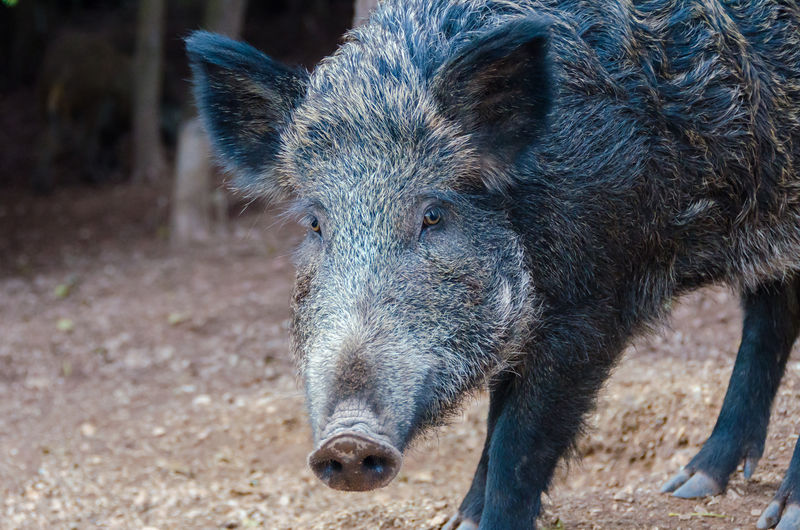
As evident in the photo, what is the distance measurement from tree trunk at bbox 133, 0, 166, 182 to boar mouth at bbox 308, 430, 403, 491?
10.8 metres

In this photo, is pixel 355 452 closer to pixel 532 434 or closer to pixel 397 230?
pixel 397 230

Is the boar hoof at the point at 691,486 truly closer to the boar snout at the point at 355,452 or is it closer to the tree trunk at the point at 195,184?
the boar snout at the point at 355,452

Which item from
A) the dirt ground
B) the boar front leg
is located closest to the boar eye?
the boar front leg

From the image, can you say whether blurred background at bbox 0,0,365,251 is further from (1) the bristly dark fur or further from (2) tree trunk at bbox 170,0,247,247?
(1) the bristly dark fur

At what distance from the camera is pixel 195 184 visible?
10.0m

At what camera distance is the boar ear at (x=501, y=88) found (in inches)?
122

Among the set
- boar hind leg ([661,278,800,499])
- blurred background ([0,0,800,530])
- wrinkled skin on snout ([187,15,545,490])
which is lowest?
blurred background ([0,0,800,530])

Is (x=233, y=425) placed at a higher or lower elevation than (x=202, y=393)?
higher

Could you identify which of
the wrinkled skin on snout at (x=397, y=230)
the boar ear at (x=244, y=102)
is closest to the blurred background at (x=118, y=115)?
the boar ear at (x=244, y=102)

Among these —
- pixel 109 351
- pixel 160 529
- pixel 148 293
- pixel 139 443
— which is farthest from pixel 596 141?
pixel 148 293

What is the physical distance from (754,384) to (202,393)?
12.3 feet

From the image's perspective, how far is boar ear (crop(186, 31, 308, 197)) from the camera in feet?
11.6

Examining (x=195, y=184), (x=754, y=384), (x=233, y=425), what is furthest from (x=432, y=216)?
(x=195, y=184)

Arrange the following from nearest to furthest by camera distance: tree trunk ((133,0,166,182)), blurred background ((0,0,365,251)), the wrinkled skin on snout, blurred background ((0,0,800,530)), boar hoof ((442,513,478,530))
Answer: the wrinkled skin on snout, boar hoof ((442,513,478,530)), blurred background ((0,0,800,530)), blurred background ((0,0,365,251)), tree trunk ((133,0,166,182))
